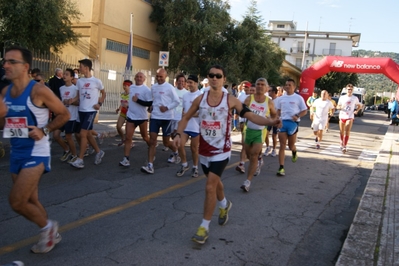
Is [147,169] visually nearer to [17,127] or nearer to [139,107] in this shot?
[139,107]

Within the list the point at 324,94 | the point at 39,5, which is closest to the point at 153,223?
the point at 324,94

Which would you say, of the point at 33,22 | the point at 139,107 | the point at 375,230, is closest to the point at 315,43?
the point at 33,22

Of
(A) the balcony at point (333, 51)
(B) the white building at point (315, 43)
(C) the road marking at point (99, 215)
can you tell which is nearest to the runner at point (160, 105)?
(C) the road marking at point (99, 215)

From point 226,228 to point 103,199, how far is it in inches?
78.9

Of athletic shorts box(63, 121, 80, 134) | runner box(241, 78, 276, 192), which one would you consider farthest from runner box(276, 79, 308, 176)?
athletic shorts box(63, 121, 80, 134)

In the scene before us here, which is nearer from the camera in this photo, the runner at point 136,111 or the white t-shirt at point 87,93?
the white t-shirt at point 87,93

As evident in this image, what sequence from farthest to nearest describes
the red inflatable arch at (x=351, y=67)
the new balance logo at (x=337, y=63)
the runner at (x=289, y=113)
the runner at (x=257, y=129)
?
the new balance logo at (x=337, y=63)
the red inflatable arch at (x=351, y=67)
the runner at (x=289, y=113)
the runner at (x=257, y=129)

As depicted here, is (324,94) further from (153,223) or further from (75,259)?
(75,259)

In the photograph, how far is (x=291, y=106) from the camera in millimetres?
8828

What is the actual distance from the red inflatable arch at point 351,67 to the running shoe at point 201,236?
857 inches

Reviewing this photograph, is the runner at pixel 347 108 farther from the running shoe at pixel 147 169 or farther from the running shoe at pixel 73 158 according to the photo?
the running shoe at pixel 73 158

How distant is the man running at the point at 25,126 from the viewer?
3.79 metres

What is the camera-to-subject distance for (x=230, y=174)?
847 centimetres

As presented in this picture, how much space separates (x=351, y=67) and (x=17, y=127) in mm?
24668
